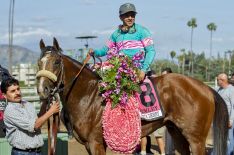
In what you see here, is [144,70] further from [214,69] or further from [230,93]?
[214,69]

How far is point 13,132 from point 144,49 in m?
2.50

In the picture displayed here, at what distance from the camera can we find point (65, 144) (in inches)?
282

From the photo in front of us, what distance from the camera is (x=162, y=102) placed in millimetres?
6727

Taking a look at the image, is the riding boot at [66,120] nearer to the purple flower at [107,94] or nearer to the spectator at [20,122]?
the purple flower at [107,94]

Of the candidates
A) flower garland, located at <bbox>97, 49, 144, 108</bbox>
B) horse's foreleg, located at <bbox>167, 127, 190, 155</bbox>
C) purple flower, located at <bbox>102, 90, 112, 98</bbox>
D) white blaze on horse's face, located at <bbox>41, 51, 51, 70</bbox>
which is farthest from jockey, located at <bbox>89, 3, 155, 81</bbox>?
horse's foreleg, located at <bbox>167, 127, 190, 155</bbox>

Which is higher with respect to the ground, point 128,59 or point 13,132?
point 128,59

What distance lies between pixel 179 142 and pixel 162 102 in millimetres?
826

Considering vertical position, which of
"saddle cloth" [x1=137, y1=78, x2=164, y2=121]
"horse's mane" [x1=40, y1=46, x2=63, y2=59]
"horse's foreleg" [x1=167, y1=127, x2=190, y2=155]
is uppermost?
"horse's mane" [x1=40, y1=46, x2=63, y2=59]

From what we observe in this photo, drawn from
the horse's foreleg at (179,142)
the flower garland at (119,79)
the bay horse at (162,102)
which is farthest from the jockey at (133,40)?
the horse's foreleg at (179,142)

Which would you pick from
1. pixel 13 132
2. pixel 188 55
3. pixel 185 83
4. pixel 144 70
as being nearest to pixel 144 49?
pixel 144 70

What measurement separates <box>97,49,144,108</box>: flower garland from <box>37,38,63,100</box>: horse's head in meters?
0.65

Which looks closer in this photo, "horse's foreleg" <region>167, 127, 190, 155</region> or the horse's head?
the horse's head

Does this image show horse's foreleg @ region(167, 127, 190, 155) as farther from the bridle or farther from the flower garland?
the bridle

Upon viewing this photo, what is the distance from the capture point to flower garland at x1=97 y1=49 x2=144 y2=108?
246 inches
